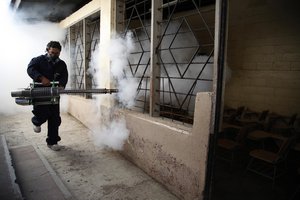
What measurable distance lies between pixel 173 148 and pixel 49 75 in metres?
3.50

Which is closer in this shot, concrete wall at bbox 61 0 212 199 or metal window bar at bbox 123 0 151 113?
concrete wall at bbox 61 0 212 199

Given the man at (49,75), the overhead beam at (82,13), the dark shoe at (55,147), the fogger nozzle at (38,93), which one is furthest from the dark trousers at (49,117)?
the overhead beam at (82,13)

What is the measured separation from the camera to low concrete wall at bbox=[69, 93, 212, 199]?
3.31 m

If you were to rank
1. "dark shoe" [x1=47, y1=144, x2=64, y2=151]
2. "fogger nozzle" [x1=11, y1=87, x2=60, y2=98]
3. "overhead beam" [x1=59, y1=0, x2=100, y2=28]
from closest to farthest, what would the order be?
1. "fogger nozzle" [x1=11, y1=87, x2=60, y2=98]
2. "dark shoe" [x1=47, y1=144, x2=64, y2=151]
3. "overhead beam" [x1=59, y1=0, x2=100, y2=28]

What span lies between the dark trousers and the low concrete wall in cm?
175

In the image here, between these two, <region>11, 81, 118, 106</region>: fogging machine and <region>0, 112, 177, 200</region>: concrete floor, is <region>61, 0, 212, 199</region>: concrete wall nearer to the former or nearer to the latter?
<region>0, 112, 177, 200</region>: concrete floor

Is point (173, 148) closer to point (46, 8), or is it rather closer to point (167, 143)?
point (167, 143)

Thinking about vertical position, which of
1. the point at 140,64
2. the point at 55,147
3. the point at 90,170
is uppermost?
the point at 140,64

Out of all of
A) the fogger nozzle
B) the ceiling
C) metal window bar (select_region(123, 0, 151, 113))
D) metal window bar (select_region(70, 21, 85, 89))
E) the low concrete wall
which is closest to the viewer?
the low concrete wall

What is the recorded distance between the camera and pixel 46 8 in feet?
29.1

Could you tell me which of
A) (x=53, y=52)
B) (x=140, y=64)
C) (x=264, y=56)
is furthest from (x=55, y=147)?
(x=264, y=56)

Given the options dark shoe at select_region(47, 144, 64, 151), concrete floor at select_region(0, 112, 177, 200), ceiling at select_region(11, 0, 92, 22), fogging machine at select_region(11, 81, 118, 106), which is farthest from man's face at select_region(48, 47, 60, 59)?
ceiling at select_region(11, 0, 92, 22)

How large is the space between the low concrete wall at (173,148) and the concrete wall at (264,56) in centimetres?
458

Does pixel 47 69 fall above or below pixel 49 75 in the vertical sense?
above
